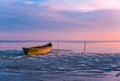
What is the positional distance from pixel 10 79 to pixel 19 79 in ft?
1.62

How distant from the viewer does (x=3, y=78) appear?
1797cm

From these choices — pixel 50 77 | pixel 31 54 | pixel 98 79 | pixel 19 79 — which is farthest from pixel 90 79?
pixel 31 54

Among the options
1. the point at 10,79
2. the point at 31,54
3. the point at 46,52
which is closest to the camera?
the point at 10,79

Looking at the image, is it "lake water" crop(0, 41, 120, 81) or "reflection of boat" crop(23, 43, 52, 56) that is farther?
"reflection of boat" crop(23, 43, 52, 56)

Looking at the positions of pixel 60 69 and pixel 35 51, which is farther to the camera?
pixel 35 51

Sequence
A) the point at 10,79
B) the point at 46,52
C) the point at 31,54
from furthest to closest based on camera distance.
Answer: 1. the point at 46,52
2. the point at 31,54
3. the point at 10,79

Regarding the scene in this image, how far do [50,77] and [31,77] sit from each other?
111 centimetres

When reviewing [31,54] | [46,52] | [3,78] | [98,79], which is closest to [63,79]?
[98,79]

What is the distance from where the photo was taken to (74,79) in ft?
58.7

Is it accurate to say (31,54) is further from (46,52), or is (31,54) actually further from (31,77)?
(31,77)

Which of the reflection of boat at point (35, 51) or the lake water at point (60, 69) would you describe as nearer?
the lake water at point (60, 69)

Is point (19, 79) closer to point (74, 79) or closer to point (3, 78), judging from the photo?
point (3, 78)

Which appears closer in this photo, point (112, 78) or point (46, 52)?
point (112, 78)

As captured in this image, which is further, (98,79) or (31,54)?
(31,54)
